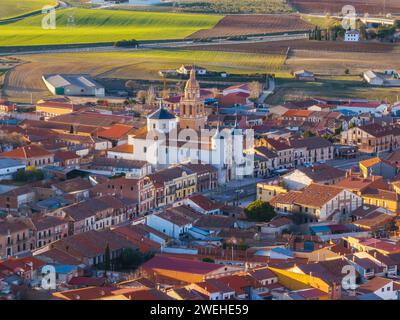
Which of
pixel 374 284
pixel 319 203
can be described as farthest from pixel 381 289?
pixel 319 203

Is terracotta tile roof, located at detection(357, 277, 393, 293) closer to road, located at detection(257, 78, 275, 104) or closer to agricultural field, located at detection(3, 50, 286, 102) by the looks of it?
road, located at detection(257, 78, 275, 104)

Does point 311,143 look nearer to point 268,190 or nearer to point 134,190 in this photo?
point 268,190

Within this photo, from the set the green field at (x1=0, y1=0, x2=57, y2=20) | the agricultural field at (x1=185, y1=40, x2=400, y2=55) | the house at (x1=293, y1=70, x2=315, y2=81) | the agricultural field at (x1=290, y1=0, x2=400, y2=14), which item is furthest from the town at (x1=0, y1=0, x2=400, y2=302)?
the green field at (x1=0, y1=0, x2=57, y2=20)

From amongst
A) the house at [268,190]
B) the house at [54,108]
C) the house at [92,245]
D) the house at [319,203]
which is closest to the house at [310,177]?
the house at [268,190]

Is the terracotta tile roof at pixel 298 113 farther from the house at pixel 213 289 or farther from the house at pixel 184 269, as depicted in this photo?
the house at pixel 213 289

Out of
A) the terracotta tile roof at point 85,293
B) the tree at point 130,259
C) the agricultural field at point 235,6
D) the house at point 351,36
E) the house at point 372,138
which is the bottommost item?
the house at point 372,138
